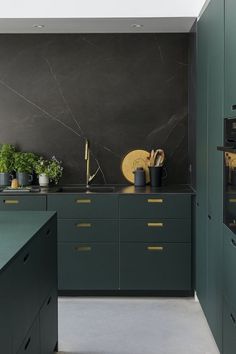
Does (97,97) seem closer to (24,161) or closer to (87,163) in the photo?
(87,163)

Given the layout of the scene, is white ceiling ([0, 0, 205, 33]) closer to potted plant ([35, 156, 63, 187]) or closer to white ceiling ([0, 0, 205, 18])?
white ceiling ([0, 0, 205, 18])

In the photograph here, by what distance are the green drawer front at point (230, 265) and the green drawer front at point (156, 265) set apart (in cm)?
162

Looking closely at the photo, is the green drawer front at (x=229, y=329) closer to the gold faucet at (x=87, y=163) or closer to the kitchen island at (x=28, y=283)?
the kitchen island at (x=28, y=283)

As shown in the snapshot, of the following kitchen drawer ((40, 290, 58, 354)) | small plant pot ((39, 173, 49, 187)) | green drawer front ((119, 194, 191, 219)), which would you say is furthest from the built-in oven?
small plant pot ((39, 173, 49, 187))

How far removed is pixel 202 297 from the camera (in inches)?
185

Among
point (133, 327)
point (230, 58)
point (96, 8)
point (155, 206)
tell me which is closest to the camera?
point (230, 58)

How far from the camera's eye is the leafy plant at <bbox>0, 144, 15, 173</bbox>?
5699 mm

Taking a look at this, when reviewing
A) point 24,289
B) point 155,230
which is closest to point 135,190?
point 155,230

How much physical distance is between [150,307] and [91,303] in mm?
480

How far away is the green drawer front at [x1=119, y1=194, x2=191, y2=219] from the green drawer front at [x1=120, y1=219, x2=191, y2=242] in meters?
0.05

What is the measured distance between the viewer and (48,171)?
5.69m

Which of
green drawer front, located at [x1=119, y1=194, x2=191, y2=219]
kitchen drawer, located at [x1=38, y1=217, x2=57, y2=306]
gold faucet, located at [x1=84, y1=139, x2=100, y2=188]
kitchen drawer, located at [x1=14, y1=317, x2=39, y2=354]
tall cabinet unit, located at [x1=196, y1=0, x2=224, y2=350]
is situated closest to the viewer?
kitchen drawer, located at [x1=14, y1=317, x2=39, y2=354]

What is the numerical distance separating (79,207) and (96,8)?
5.19 feet

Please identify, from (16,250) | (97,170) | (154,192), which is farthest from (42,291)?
(97,170)
